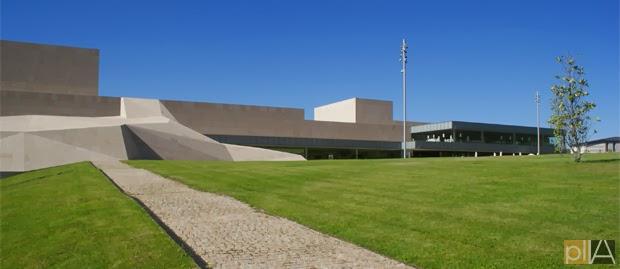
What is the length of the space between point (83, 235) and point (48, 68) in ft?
213

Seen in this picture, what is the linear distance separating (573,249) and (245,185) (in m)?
10.8

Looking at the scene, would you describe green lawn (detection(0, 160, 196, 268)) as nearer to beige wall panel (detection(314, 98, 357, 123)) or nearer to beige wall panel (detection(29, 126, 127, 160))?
beige wall panel (detection(29, 126, 127, 160))

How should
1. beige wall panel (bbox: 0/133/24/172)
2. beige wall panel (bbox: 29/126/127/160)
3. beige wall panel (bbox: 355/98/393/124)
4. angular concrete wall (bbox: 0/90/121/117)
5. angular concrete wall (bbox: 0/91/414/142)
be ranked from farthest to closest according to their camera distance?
beige wall panel (bbox: 355/98/393/124), angular concrete wall (bbox: 0/91/414/142), angular concrete wall (bbox: 0/90/121/117), beige wall panel (bbox: 29/126/127/160), beige wall panel (bbox: 0/133/24/172)

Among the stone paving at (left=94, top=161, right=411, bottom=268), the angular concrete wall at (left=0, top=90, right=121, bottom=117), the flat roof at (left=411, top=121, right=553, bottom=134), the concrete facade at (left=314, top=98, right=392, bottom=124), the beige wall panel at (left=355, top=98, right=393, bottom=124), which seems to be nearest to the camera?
the stone paving at (left=94, top=161, right=411, bottom=268)

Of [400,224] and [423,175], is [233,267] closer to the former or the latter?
[400,224]

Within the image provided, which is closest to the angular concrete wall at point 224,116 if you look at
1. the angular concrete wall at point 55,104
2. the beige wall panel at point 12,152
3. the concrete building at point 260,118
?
the angular concrete wall at point 55,104

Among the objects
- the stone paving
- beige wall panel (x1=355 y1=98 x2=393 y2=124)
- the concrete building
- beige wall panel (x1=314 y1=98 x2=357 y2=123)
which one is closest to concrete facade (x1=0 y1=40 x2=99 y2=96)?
the concrete building

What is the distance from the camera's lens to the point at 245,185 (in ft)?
52.9

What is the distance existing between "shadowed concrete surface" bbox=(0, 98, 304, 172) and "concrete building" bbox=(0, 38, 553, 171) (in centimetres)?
1163

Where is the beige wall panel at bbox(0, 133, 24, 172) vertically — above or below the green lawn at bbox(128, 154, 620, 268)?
above

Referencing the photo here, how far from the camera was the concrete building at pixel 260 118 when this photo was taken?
6284 cm

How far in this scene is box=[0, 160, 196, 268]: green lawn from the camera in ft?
23.1

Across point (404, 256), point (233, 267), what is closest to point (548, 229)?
point (404, 256)

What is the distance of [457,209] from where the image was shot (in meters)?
10.4
